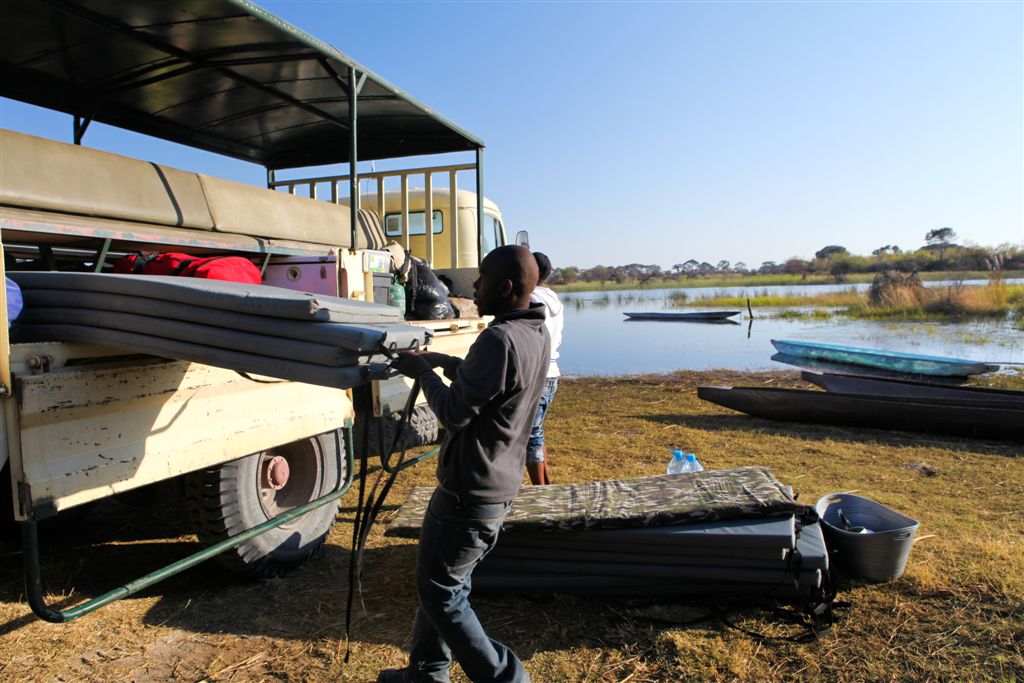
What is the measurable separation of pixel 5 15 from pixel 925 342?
841 inches

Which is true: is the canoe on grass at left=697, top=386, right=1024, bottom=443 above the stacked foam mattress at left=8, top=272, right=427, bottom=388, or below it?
below

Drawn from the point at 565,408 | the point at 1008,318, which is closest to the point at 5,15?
the point at 565,408

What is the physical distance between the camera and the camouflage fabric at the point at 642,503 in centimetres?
317

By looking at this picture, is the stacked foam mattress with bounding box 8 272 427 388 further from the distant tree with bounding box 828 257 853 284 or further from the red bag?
the distant tree with bounding box 828 257 853 284

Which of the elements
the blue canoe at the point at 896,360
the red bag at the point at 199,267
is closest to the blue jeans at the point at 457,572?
the red bag at the point at 199,267

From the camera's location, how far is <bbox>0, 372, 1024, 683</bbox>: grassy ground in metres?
2.71

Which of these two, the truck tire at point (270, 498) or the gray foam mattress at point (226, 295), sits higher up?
the gray foam mattress at point (226, 295)

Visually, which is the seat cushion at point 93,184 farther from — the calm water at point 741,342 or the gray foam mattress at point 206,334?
the calm water at point 741,342

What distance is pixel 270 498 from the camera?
3.51 meters

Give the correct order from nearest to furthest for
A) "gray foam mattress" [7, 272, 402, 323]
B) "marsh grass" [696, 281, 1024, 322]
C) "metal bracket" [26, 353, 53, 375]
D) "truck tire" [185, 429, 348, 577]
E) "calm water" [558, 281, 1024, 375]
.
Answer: "gray foam mattress" [7, 272, 402, 323]
"metal bracket" [26, 353, 53, 375]
"truck tire" [185, 429, 348, 577]
"calm water" [558, 281, 1024, 375]
"marsh grass" [696, 281, 1024, 322]

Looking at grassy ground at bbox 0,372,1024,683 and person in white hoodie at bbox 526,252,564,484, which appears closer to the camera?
grassy ground at bbox 0,372,1024,683

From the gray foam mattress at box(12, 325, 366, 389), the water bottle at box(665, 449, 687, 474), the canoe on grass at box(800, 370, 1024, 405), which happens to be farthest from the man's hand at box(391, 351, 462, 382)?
the canoe on grass at box(800, 370, 1024, 405)

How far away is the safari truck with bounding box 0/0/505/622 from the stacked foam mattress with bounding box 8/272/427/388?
0.14 meters

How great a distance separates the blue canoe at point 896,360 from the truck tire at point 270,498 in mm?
11420
